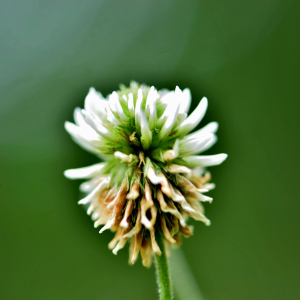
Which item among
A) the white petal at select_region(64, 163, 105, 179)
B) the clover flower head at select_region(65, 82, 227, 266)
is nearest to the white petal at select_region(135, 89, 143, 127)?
the clover flower head at select_region(65, 82, 227, 266)

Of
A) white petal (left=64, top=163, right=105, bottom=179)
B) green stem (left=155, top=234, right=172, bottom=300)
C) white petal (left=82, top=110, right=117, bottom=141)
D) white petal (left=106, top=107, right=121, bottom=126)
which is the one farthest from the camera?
white petal (left=64, top=163, right=105, bottom=179)

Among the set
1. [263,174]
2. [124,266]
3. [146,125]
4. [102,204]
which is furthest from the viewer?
[263,174]

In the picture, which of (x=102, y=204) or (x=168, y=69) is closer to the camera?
(x=102, y=204)

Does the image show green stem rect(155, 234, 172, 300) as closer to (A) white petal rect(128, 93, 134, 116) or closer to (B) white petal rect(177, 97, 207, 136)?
(B) white petal rect(177, 97, 207, 136)

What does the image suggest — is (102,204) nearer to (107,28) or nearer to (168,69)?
(168,69)

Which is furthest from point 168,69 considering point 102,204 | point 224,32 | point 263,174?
point 102,204

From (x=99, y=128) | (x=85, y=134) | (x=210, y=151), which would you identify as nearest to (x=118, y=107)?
(x=99, y=128)

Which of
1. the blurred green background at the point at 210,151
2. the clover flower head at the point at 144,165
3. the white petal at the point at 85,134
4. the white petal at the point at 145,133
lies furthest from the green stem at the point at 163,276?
the blurred green background at the point at 210,151
